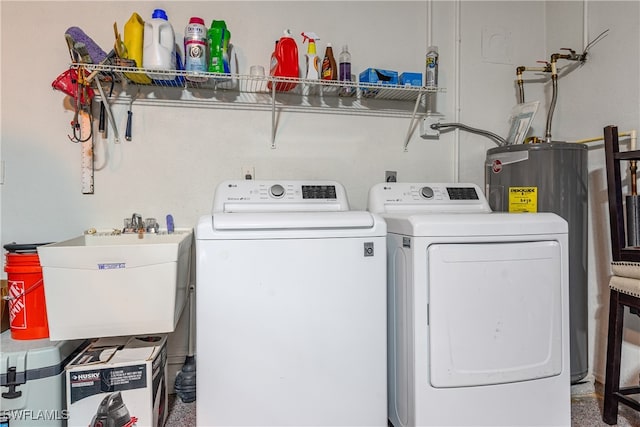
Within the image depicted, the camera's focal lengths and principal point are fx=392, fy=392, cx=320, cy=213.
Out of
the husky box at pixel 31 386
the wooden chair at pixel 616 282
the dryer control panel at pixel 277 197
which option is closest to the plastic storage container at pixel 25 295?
the husky box at pixel 31 386

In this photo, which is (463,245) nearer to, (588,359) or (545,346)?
(545,346)

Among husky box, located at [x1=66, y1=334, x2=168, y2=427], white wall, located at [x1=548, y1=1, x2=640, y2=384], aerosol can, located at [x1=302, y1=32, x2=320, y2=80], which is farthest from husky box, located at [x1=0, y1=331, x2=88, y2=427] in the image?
white wall, located at [x1=548, y1=1, x2=640, y2=384]

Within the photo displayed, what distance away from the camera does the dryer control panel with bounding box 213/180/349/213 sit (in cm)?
176

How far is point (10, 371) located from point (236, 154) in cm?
132

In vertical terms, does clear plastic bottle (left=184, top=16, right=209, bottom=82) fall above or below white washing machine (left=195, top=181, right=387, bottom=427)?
above

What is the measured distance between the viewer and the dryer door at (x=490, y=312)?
1.41 meters

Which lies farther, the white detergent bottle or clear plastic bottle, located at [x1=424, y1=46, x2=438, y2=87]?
clear plastic bottle, located at [x1=424, y1=46, x2=438, y2=87]

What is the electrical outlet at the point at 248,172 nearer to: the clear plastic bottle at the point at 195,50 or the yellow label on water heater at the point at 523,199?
the clear plastic bottle at the point at 195,50

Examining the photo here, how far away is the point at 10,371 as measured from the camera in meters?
1.44

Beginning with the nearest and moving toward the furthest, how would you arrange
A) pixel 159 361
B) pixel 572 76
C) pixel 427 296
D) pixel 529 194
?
pixel 427 296 < pixel 159 361 < pixel 529 194 < pixel 572 76

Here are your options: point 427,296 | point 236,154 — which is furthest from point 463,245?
point 236,154

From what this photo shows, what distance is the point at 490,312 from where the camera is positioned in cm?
143

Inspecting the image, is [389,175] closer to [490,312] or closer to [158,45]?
[490,312]

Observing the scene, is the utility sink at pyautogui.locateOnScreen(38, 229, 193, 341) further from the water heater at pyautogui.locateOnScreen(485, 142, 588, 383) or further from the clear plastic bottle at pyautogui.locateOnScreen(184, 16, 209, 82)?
the water heater at pyautogui.locateOnScreen(485, 142, 588, 383)
